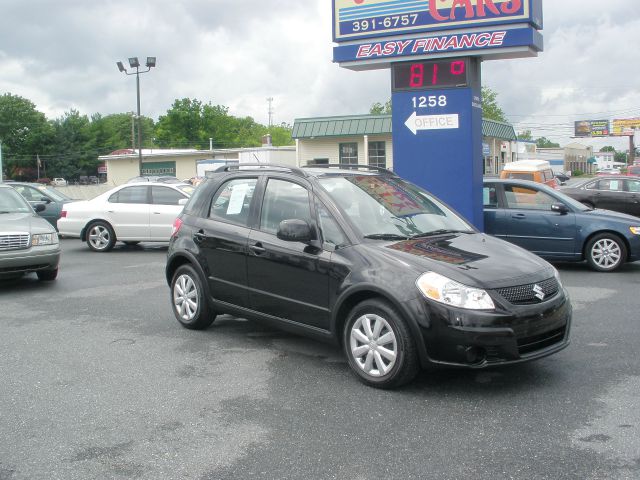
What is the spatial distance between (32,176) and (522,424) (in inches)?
4013

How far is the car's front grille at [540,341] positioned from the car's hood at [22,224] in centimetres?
779

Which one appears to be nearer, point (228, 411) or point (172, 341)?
point (228, 411)

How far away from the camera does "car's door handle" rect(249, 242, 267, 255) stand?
20.3 ft

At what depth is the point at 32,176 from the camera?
96812 mm

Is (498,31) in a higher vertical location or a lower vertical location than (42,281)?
higher

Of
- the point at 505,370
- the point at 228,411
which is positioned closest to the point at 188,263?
the point at 228,411

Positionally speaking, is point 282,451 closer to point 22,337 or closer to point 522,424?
point 522,424

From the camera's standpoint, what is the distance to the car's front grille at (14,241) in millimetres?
9805

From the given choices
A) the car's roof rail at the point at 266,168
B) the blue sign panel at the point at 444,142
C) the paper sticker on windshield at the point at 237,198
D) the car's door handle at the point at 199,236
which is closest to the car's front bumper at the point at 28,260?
the car's roof rail at the point at 266,168

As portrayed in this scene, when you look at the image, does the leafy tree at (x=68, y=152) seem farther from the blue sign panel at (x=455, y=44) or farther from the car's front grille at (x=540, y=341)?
the car's front grille at (x=540, y=341)

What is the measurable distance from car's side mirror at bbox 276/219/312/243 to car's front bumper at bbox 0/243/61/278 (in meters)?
5.83

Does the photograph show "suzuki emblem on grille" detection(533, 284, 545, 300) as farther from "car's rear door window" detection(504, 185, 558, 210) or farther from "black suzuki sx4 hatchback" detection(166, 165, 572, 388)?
"car's rear door window" detection(504, 185, 558, 210)

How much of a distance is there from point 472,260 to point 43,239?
7.33 m

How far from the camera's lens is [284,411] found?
4.80 m
